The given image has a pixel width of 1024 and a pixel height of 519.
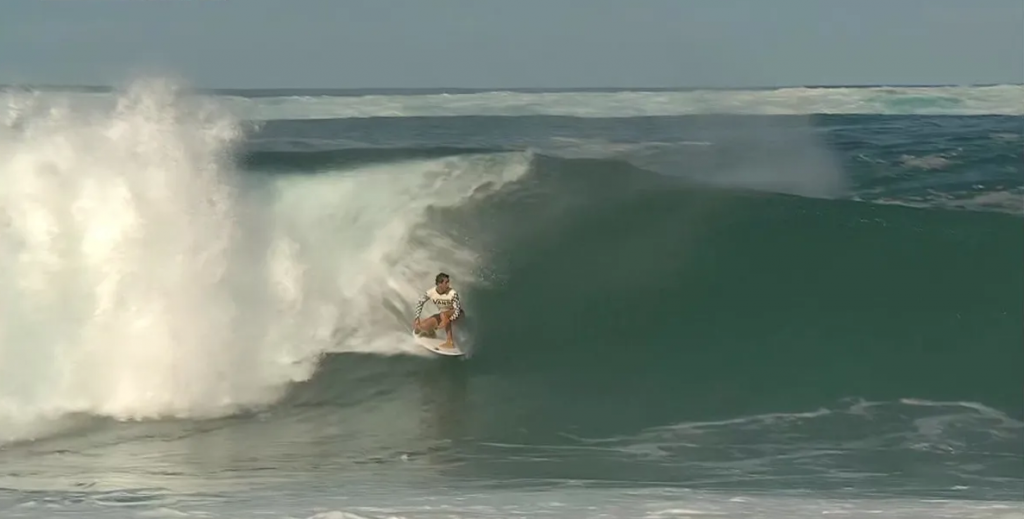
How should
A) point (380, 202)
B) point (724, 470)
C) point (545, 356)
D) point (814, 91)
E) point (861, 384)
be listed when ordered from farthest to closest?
1. point (814, 91)
2. point (380, 202)
3. point (545, 356)
4. point (861, 384)
5. point (724, 470)

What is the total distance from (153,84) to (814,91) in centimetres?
2215

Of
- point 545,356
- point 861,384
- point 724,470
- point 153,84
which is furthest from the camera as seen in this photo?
point 153,84

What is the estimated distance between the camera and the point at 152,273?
9.30m

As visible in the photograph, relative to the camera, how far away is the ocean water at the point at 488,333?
654 cm

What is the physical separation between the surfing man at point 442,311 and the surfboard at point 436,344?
3cm

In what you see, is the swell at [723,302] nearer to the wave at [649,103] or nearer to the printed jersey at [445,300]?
the printed jersey at [445,300]

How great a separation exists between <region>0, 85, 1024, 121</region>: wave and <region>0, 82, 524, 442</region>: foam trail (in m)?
12.8

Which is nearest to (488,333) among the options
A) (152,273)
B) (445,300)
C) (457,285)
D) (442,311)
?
(442,311)

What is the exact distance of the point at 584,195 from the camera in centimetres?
1384

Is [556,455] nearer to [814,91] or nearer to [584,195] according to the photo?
[584,195]

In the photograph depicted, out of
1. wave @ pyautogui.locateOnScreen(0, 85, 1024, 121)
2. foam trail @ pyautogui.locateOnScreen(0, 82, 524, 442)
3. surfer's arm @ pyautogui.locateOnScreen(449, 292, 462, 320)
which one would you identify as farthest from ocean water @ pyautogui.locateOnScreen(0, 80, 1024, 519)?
wave @ pyautogui.locateOnScreen(0, 85, 1024, 121)

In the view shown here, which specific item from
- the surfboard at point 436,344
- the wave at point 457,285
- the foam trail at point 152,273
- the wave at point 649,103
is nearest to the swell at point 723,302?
the wave at point 457,285

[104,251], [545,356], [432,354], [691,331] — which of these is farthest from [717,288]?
[104,251]

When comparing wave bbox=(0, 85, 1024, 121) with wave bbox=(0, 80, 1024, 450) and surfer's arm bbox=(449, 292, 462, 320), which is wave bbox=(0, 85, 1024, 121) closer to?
wave bbox=(0, 80, 1024, 450)
